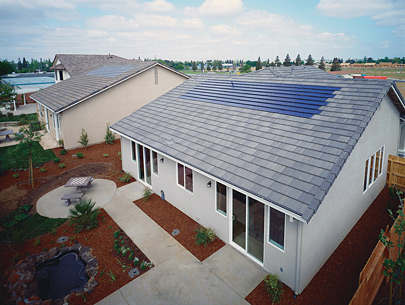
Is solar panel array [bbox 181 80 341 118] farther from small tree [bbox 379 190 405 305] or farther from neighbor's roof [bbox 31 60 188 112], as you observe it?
neighbor's roof [bbox 31 60 188 112]

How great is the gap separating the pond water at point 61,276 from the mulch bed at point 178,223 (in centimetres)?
306

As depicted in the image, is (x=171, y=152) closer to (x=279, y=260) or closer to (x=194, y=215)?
(x=194, y=215)

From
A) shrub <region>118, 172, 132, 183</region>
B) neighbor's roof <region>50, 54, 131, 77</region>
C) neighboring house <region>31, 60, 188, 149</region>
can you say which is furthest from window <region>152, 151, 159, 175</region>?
neighbor's roof <region>50, 54, 131, 77</region>

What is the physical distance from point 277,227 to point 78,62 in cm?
3505

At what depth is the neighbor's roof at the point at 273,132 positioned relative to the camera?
6.61m

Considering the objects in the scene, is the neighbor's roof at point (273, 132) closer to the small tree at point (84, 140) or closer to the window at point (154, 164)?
the window at point (154, 164)

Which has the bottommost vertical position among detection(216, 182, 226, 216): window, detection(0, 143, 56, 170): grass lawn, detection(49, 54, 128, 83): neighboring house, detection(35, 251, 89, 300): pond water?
detection(35, 251, 89, 300): pond water

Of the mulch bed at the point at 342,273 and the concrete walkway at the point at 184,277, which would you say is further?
the concrete walkway at the point at 184,277

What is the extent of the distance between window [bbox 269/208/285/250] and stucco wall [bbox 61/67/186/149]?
55.9 feet

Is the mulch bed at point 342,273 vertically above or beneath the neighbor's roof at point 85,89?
beneath

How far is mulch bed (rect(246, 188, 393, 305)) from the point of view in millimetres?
6426

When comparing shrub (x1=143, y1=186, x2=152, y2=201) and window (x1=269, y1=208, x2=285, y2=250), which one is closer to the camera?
window (x1=269, y1=208, x2=285, y2=250)

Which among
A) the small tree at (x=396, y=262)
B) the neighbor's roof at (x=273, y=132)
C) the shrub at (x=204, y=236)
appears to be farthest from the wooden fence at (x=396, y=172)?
the shrub at (x=204, y=236)

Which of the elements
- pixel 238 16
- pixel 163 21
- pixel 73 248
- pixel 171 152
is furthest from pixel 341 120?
pixel 163 21
